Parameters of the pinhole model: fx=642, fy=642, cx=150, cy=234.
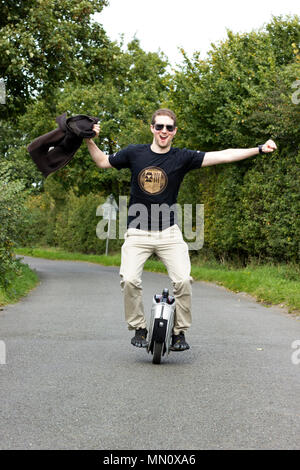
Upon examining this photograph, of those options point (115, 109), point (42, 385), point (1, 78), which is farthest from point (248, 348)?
point (115, 109)

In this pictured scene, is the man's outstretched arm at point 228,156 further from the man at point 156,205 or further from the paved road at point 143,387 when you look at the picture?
the paved road at point 143,387

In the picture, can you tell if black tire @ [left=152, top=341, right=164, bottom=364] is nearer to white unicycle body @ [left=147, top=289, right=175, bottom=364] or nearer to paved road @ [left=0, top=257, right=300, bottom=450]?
white unicycle body @ [left=147, top=289, right=175, bottom=364]

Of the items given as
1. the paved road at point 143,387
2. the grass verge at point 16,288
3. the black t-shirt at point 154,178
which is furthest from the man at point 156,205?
the grass verge at point 16,288

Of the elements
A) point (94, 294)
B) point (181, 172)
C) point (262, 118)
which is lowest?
point (94, 294)

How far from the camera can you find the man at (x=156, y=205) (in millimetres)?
5799

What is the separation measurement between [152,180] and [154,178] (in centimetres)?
3

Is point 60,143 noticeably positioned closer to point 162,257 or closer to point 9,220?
point 162,257

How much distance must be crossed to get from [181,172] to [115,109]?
92.3ft

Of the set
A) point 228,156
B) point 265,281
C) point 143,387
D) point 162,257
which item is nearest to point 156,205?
point 162,257

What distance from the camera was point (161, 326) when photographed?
5699mm

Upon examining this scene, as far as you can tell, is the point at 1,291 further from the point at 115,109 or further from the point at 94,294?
the point at 115,109

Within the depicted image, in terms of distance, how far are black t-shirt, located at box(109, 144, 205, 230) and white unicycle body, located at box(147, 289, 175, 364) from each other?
69 centimetres

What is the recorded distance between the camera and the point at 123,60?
20.5m

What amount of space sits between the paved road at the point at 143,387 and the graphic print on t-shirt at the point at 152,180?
1631 mm
